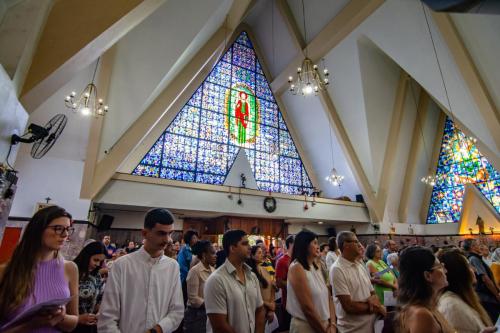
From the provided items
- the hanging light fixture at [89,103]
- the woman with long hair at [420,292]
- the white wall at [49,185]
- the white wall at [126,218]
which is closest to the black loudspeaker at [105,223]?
the white wall at [126,218]

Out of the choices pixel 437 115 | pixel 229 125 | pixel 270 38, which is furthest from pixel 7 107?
pixel 437 115

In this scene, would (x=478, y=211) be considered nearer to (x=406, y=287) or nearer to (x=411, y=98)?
(x=411, y=98)

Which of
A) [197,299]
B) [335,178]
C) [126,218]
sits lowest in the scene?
[197,299]

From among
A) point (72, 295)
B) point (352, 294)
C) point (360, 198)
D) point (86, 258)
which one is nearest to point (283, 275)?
point (352, 294)

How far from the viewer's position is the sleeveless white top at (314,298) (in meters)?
1.89

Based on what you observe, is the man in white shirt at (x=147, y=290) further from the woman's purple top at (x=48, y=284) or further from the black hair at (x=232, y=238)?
the black hair at (x=232, y=238)

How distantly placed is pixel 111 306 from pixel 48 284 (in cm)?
34

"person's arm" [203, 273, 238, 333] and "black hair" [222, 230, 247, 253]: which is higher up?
"black hair" [222, 230, 247, 253]

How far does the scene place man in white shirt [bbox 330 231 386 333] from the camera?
1.96 metres

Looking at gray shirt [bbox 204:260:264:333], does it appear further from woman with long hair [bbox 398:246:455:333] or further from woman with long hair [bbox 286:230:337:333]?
woman with long hair [bbox 398:246:455:333]

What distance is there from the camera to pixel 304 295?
1827 millimetres

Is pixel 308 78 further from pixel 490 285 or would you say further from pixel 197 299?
pixel 197 299

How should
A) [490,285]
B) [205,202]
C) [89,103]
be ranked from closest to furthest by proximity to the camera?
[490,285], [89,103], [205,202]

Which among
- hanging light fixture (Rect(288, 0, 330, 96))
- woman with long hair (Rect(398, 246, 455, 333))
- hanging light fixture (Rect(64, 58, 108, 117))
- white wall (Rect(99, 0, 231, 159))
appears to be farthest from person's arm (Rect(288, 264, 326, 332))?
white wall (Rect(99, 0, 231, 159))
